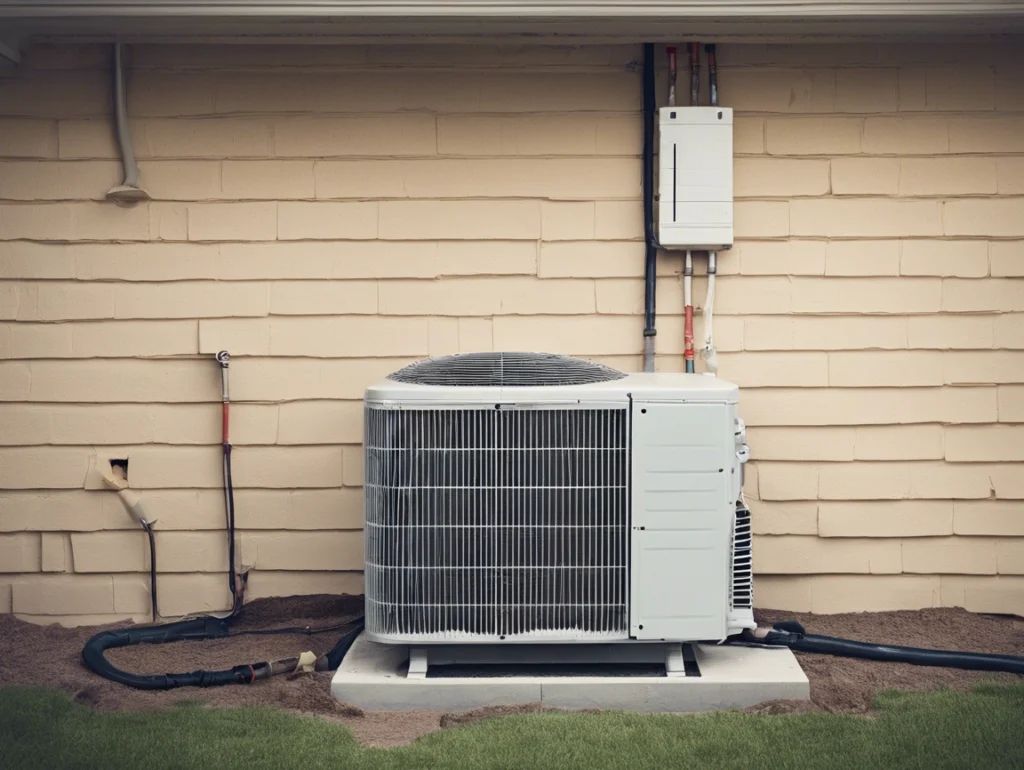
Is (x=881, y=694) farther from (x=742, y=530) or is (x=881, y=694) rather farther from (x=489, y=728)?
(x=489, y=728)

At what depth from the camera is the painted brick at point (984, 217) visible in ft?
14.7

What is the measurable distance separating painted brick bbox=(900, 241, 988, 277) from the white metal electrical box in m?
0.75

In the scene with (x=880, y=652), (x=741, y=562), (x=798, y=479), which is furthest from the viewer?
(x=798, y=479)

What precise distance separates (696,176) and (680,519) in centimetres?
152

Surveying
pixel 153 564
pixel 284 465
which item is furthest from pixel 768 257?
pixel 153 564

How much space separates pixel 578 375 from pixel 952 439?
1.77 m

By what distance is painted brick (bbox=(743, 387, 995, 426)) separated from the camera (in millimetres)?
4496

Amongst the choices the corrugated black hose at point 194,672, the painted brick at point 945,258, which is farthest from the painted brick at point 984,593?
the corrugated black hose at point 194,672

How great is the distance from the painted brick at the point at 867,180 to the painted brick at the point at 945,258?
239 millimetres

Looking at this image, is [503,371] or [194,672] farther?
[194,672]

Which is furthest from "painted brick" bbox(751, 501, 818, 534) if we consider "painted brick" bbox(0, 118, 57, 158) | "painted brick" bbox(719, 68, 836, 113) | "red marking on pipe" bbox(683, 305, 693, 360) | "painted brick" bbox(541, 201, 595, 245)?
"painted brick" bbox(0, 118, 57, 158)

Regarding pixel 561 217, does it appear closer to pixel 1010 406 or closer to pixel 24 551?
pixel 1010 406

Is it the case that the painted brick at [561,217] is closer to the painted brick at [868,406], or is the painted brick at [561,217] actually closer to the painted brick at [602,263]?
the painted brick at [602,263]

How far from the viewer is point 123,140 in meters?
4.44
